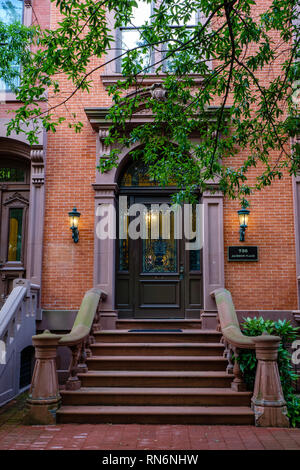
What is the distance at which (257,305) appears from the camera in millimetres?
7906

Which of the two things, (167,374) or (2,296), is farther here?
(2,296)

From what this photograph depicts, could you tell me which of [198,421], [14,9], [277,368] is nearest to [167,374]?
[198,421]

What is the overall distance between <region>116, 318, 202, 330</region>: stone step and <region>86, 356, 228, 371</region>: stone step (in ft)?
4.55

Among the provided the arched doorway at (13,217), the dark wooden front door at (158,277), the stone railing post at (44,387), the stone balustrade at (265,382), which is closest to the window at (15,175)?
the arched doorway at (13,217)

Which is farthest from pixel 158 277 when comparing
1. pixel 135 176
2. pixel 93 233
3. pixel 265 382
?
pixel 265 382

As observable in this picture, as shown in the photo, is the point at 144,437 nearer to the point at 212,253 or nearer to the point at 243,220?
the point at 212,253

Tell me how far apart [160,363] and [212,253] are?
2.60 meters

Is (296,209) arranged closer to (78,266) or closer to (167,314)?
(167,314)

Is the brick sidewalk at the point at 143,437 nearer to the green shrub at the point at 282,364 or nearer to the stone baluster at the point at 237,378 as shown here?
the green shrub at the point at 282,364

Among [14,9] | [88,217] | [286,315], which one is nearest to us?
[286,315]

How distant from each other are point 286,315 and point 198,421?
11.2 feet

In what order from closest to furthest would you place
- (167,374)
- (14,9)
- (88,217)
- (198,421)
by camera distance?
(198,421), (167,374), (88,217), (14,9)

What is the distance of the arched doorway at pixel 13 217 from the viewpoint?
28.1 ft

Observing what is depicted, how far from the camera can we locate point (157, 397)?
221 inches
